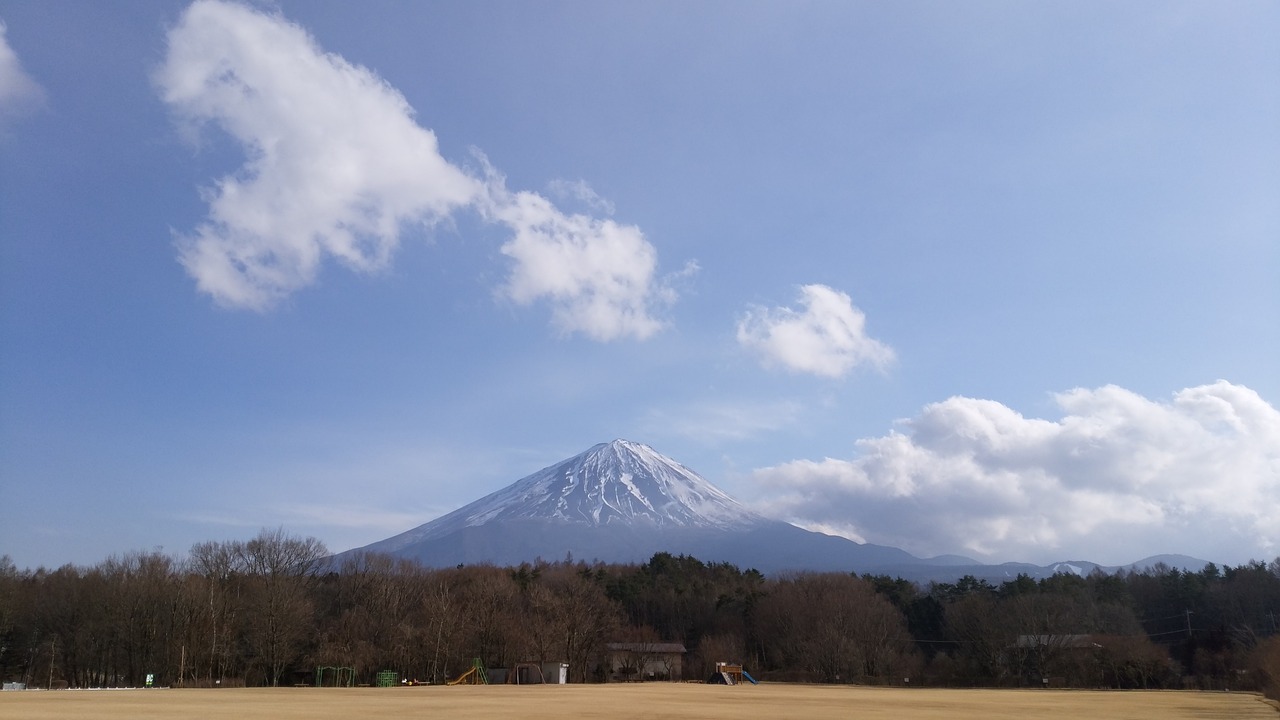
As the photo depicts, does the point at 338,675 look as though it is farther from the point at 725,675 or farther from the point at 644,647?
the point at 644,647

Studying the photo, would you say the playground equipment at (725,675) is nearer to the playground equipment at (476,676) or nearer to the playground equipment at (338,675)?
the playground equipment at (476,676)

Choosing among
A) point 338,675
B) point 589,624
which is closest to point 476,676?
point 338,675

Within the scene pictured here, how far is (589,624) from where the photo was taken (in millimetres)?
66375

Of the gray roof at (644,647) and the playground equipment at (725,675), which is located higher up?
the gray roof at (644,647)

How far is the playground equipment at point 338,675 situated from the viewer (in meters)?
52.9

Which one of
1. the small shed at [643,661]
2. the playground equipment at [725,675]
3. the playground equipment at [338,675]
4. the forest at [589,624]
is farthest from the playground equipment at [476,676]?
the playground equipment at [725,675]

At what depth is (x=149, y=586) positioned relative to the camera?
194ft

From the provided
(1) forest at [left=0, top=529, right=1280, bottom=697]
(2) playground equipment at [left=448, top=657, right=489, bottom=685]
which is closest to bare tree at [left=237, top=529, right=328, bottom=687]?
(1) forest at [left=0, top=529, right=1280, bottom=697]

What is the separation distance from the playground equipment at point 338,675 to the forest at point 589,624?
66 centimetres

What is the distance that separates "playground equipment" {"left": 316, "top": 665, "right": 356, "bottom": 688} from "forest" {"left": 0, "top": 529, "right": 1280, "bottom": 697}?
2.17 feet

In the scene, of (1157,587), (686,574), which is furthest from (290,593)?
(1157,587)

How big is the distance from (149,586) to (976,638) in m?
A: 62.8

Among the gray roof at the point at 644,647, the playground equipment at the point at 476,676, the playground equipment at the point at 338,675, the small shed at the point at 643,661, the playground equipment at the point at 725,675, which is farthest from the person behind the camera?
the gray roof at the point at 644,647

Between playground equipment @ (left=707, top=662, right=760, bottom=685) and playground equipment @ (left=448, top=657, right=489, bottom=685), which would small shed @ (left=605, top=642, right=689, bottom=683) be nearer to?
playground equipment @ (left=707, top=662, right=760, bottom=685)
